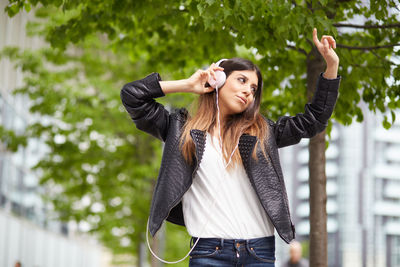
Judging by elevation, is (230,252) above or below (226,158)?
below

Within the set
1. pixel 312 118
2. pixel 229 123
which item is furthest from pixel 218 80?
pixel 312 118

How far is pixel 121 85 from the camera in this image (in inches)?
636

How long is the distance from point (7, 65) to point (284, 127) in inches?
717

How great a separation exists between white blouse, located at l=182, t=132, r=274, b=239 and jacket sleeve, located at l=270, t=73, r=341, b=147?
371 mm

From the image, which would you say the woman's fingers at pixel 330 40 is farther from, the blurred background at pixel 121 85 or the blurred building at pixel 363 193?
the blurred building at pixel 363 193

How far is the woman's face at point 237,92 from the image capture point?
3.50 m

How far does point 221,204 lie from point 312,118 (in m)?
0.75

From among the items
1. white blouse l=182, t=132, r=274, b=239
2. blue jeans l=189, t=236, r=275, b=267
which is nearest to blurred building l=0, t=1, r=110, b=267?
white blouse l=182, t=132, r=274, b=239

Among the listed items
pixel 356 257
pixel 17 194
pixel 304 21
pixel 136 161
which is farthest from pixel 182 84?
pixel 356 257

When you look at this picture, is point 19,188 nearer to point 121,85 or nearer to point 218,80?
point 121,85

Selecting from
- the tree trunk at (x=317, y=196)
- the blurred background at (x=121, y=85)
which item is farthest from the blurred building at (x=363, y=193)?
the tree trunk at (x=317, y=196)

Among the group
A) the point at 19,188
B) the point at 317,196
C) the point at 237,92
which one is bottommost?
the point at 317,196

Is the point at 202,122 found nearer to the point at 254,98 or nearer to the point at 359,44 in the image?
the point at 254,98

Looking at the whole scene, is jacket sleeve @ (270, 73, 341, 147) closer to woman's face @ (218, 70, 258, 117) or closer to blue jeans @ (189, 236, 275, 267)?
woman's face @ (218, 70, 258, 117)
